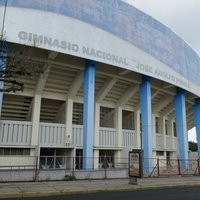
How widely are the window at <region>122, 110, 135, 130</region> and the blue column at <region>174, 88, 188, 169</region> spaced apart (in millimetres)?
4987

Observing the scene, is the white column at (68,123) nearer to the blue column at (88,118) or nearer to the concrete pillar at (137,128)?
the blue column at (88,118)

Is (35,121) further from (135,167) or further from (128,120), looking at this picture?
(128,120)

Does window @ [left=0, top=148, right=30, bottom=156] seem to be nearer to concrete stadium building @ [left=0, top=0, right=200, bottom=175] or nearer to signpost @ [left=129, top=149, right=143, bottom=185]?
concrete stadium building @ [left=0, top=0, right=200, bottom=175]

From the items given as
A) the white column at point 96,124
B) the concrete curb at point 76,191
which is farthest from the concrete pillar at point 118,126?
the concrete curb at point 76,191

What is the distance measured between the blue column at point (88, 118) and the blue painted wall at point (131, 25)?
3.80m

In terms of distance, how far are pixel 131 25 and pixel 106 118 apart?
977cm

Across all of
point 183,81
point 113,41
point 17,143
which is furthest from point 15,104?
point 183,81

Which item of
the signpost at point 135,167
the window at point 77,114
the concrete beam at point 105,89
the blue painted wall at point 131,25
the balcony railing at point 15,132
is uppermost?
the blue painted wall at point 131,25

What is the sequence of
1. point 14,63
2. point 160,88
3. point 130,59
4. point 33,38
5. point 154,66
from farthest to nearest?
point 160,88, point 154,66, point 130,59, point 33,38, point 14,63

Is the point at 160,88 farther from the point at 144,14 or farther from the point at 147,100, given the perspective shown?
the point at 144,14

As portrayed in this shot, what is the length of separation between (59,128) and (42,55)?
6.66 m

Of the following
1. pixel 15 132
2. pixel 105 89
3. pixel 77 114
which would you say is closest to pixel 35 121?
pixel 15 132

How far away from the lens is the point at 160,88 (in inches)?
1219

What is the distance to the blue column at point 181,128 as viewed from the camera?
30344mm
